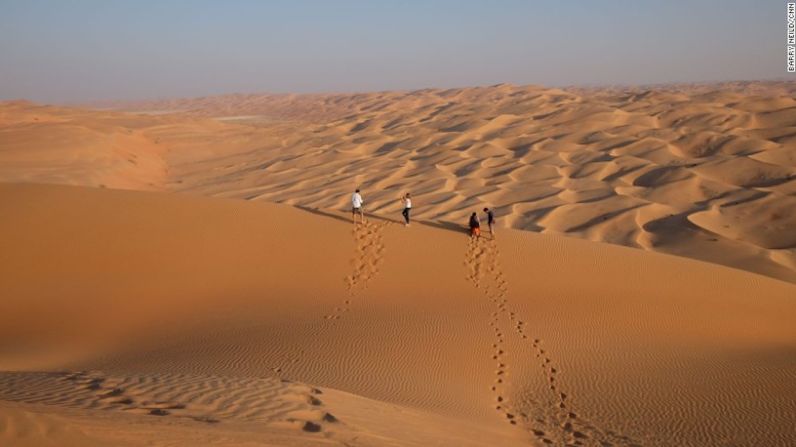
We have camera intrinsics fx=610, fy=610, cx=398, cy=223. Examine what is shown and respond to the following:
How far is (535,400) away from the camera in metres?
7.62

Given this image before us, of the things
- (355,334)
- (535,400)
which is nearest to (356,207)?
(355,334)

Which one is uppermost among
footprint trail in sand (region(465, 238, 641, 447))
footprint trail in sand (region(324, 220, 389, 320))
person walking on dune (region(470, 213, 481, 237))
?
person walking on dune (region(470, 213, 481, 237))

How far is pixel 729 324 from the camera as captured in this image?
390 inches

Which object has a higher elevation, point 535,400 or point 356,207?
point 356,207

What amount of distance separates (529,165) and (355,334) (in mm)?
21329

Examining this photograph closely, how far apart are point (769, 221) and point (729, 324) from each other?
10454mm

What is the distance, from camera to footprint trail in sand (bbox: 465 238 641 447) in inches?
266

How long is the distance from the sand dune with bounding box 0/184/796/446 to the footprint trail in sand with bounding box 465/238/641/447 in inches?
1.3

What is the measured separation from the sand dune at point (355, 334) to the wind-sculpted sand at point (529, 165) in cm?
439

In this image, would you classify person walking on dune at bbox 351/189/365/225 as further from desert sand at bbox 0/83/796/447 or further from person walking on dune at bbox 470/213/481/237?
person walking on dune at bbox 470/213/481/237

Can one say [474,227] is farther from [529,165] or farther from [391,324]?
[529,165]

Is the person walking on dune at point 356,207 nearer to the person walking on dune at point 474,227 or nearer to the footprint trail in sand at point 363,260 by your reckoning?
the footprint trail in sand at point 363,260

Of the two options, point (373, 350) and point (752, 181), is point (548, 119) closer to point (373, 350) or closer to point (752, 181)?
point (752, 181)

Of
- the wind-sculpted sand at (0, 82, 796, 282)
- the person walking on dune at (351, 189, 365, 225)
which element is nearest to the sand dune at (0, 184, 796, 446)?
the person walking on dune at (351, 189, 365, 225)
